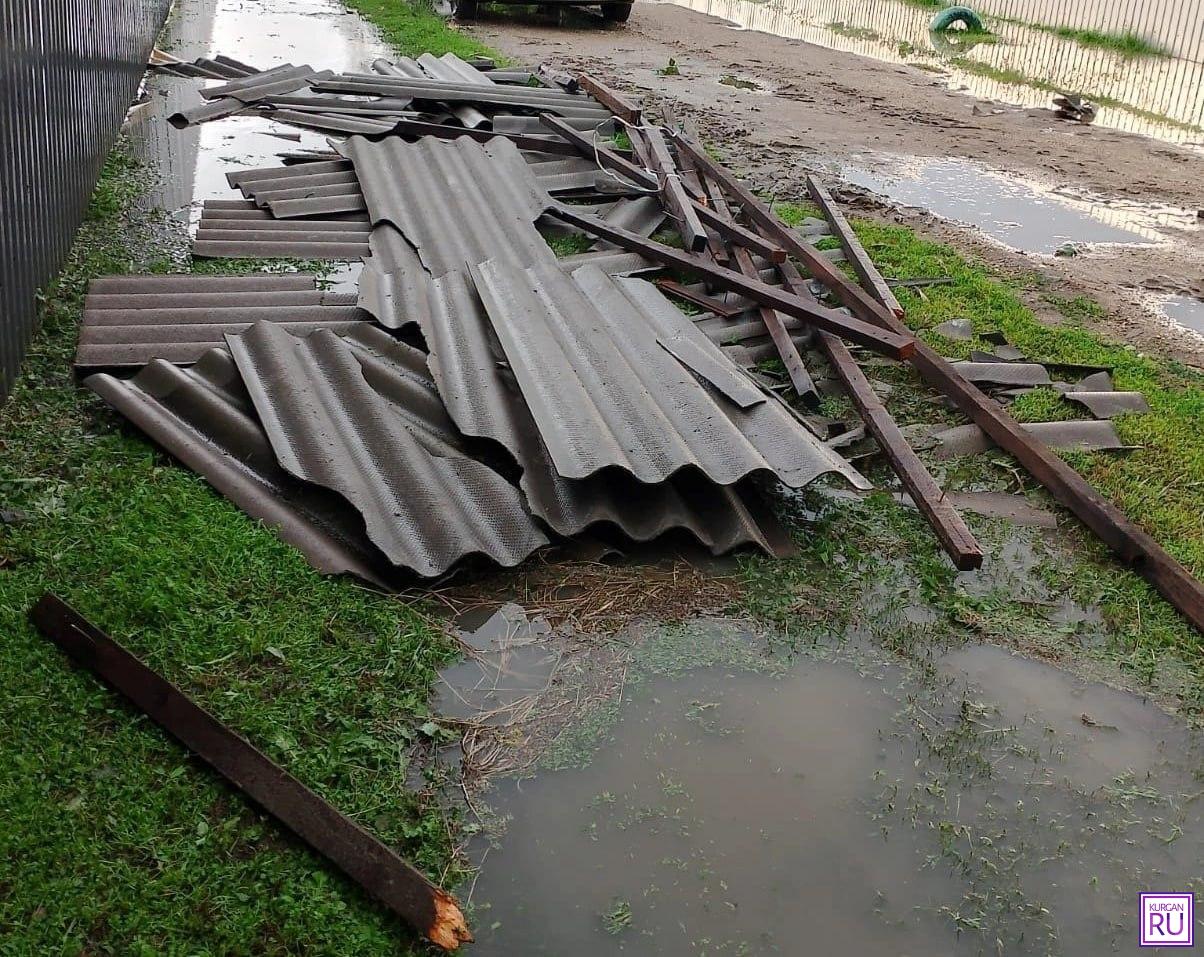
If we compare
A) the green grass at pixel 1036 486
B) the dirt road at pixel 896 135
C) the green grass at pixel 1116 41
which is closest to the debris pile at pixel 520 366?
the green grass at pixel 1036 486

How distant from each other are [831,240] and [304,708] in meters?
6.64

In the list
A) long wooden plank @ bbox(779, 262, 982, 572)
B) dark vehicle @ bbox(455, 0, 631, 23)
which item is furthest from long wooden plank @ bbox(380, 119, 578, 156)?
dark vehicle @ bbox(455, 0, 631, 23)

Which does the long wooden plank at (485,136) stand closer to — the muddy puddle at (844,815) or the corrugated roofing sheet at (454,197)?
the corrugated roofing sheet at (454,197)

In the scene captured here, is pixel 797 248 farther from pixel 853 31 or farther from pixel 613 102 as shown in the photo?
pixel 853 31

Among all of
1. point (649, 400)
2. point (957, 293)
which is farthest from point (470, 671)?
point (957, 293)

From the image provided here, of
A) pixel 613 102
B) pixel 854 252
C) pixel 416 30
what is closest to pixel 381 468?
pixel 854 252

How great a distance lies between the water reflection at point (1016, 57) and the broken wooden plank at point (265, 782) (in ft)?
48.1

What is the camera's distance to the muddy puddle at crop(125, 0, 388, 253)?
9.34 m

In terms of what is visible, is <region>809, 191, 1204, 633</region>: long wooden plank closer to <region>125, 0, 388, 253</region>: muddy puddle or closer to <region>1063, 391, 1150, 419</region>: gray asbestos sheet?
<region>1063, 391, 1150, 419</region>: gray asbestos sheet

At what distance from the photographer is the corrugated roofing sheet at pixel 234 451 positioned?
182 inches

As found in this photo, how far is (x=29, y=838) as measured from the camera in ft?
10.5

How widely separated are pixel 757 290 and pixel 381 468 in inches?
124

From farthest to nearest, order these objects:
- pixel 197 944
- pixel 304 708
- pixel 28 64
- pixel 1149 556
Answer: pixel 28 64, pixel 1149 556, pixel 304 708, pixel 197 944

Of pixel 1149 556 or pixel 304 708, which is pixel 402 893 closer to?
pixel 304 708
